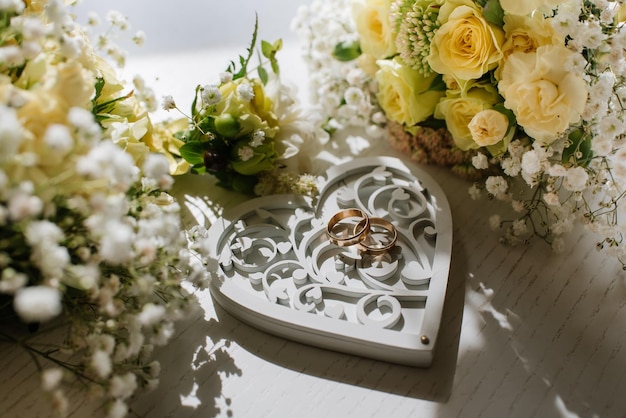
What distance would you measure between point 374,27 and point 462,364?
2.29 feet

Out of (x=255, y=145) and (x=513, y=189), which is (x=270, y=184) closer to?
(x=255, y=145)

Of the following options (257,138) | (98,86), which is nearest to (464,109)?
(257,138)

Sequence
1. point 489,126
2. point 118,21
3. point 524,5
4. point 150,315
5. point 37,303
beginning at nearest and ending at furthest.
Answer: point 37,303 → point 150,315 → point 524,5 → point 489,126 → point 118,21

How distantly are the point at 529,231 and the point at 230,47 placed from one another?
0.96 m

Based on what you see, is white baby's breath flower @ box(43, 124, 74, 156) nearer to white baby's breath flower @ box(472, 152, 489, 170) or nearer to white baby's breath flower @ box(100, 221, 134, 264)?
white baby's breath flower @ box(100, 221, 134, 264)

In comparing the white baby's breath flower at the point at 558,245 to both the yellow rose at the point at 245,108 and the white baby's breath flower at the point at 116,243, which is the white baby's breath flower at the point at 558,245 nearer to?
the yellow rose at the point at 245,108

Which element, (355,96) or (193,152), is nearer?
(193,152)

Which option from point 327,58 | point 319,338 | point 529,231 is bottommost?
point 319,338

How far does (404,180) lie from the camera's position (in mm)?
1208

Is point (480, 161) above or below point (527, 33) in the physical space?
below

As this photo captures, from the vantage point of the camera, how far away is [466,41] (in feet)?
3.30

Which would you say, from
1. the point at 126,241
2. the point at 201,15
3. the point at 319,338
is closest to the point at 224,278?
the point at 319,338

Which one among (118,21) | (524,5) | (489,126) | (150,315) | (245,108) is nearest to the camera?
(150,315)

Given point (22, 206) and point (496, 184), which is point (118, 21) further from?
point (496, 184)
